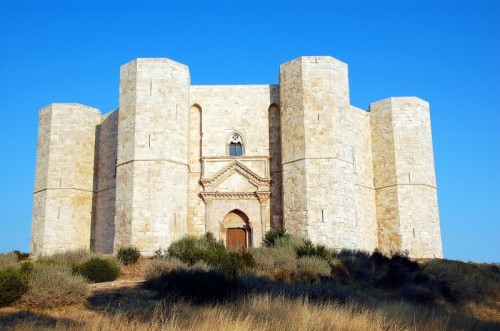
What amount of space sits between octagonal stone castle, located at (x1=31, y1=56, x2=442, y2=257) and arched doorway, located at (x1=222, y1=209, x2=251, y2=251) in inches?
1.7

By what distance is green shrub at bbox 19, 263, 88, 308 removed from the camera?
366 inches

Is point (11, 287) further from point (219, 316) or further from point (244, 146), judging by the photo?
point (244, 146)

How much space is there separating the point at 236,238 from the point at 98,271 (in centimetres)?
935

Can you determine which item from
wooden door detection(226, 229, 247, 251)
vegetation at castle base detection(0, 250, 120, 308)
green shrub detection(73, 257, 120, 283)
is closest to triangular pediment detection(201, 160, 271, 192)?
wooden door detection(226, 229, 247, 251)

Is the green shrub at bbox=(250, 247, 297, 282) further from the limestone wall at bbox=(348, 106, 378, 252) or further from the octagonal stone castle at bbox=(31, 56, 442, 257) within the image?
the limestone wall at bbox=(348, 106, 378, 252)

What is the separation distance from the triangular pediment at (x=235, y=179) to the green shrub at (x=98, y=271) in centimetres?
854

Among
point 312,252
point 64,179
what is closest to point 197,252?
point 312,252

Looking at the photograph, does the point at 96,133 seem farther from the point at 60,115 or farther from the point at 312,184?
the point at 312,184

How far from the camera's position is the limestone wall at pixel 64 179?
22.8 m

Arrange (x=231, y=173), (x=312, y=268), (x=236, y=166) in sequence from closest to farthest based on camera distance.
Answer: (x=312, y=268) → (x=231, y=173) → (x=236, y=166)

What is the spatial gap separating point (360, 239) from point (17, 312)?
16.2 metres

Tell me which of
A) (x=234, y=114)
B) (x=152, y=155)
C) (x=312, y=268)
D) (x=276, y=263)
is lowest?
(x=312, y=268)

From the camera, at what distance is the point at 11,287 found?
939 centimetres

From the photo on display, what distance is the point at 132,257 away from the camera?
16.8 m
